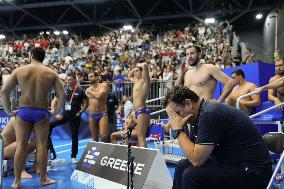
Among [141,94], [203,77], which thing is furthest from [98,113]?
[203,77]

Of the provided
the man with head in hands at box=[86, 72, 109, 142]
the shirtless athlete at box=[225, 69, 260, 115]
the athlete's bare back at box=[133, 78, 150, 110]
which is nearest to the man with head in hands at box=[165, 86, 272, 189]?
the shirtless athlete at box=[225, 69, 260, 115]

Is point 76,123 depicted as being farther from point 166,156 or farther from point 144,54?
point 144,54

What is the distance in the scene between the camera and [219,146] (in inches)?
112

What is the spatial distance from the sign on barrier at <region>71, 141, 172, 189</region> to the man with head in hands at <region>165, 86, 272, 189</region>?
46.3 inches

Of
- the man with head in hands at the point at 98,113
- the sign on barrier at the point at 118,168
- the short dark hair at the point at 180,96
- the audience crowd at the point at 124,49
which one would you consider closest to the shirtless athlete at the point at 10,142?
the sign on barrier at the point at 118,168

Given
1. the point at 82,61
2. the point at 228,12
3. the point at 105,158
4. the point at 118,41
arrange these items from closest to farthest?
1. the point at 105,158
2. the point at 82,61
3. the point at 118,41
4. the point at 228,12

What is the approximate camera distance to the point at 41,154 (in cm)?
496

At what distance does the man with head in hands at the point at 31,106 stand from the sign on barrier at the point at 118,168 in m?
0.63

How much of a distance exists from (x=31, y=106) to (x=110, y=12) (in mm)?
24300

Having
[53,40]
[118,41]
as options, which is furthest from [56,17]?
[118,41]

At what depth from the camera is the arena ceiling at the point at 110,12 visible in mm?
24422

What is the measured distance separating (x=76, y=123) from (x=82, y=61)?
444 inches

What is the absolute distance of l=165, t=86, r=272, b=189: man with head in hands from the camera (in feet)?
8.89

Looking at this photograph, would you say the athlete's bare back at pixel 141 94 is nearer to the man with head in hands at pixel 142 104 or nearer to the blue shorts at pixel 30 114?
the man with head in hands at pixel 142 104
